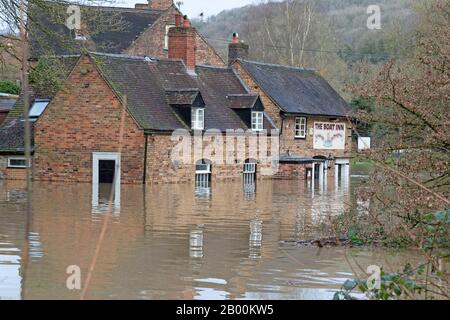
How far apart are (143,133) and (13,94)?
19.7 metres

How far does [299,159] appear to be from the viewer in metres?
44.7

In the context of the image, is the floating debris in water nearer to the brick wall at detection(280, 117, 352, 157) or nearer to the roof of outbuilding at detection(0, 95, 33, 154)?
the roof of outbuilding at detection(0, 95, 33, 154)

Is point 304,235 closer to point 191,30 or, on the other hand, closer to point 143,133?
point 143,133

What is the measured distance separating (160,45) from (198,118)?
17.1 metres

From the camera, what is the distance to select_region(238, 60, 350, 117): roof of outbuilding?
46125 mm

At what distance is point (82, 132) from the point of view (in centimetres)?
3778

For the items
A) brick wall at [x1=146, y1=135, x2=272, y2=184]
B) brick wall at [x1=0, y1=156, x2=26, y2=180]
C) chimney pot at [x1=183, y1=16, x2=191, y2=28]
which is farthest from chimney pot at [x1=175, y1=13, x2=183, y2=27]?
brick wall at [x1=0, y1=156, x2=26, y2=180]

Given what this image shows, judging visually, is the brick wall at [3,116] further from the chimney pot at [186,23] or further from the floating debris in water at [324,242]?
the floating debris in water at [324,242]

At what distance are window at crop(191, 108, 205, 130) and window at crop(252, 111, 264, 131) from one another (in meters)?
4.03

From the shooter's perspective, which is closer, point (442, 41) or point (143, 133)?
point (442, 41)

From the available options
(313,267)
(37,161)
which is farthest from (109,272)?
(37,161)

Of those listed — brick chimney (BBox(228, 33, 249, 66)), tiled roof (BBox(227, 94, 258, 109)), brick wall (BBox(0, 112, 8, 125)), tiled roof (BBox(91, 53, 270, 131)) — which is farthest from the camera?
brick chimney (BBox(228, 33, 249, 66))

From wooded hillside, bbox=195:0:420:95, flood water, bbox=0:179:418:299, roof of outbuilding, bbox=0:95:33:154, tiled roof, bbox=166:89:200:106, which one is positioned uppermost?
wooded hillside, bbox=195:0:420:95

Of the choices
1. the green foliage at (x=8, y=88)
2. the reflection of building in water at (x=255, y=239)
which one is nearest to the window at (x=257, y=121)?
the green foliage at (x=8, y=88)
